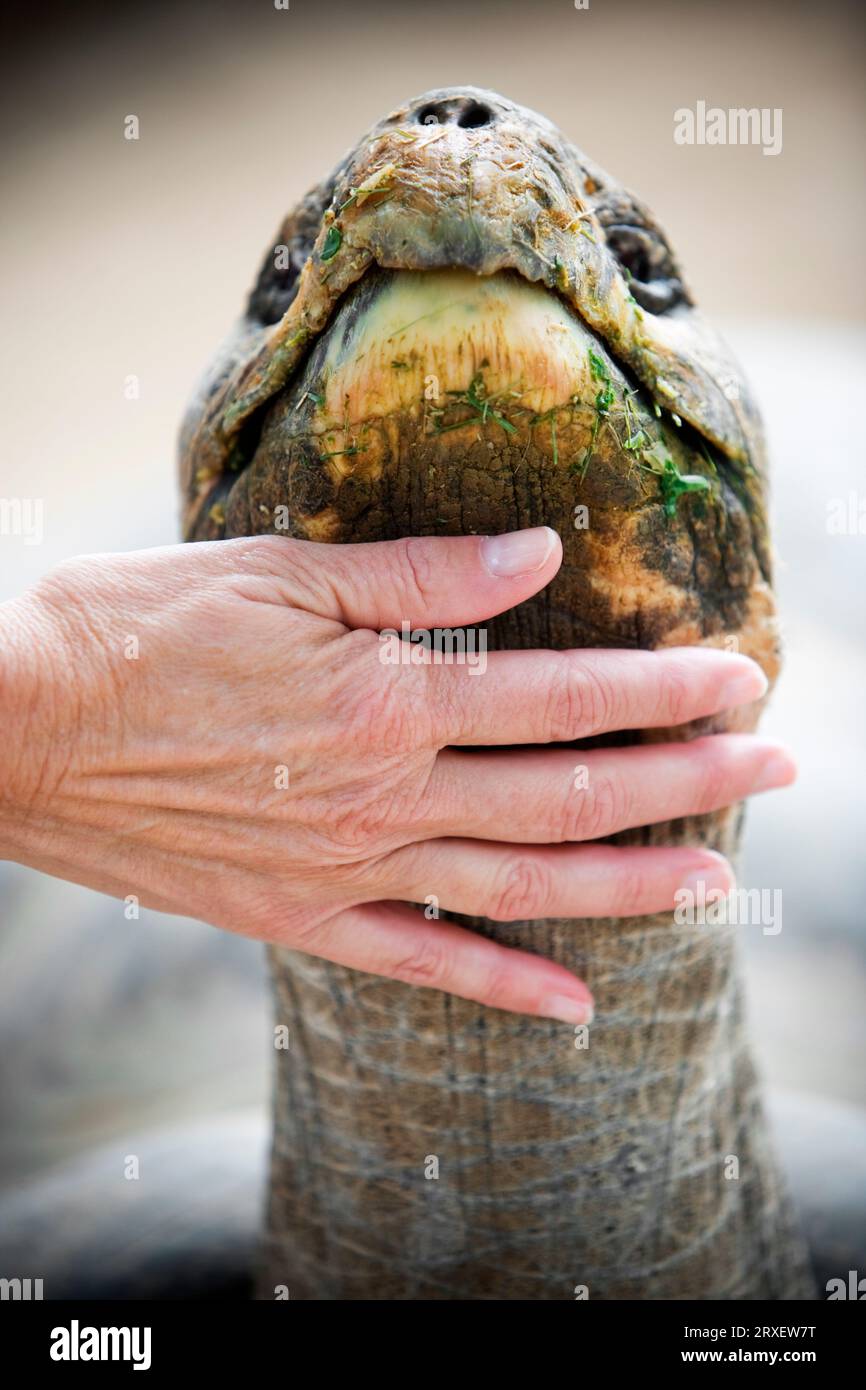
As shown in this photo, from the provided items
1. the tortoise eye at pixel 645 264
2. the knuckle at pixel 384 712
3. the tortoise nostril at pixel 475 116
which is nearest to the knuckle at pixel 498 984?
the knuckle at pixel 384 712

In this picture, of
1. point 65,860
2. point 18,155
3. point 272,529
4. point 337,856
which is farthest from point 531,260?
point 18,155

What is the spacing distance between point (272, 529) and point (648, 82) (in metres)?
10.3

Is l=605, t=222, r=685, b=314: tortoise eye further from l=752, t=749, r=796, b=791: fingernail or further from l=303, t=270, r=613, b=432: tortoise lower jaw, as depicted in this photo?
l=752, t=749, r=796, b=791: fingernail

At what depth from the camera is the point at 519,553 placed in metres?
1.38

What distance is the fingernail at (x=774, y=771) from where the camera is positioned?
166 centimetres

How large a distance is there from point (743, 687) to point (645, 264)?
0.53 metres

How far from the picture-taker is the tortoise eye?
5.08 feet

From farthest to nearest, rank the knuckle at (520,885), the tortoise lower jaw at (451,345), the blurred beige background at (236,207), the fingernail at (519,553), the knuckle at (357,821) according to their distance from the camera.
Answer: the blurred beige background at (236,207)
the knuckle at (520,885)
the knuckle at (357,821)
the fingernail at (519,553)
the tortoise lower jaw at (451,345)

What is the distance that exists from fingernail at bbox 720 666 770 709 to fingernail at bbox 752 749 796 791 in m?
0.11

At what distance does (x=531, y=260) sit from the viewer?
4.09 ft

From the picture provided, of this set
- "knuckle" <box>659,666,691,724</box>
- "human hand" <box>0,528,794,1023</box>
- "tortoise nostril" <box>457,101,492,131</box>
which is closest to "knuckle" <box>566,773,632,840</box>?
"human hand" <box>0,528,794,1023</box>

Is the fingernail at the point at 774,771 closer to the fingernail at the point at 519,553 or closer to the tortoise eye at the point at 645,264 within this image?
the fingernail at the point at 519,553

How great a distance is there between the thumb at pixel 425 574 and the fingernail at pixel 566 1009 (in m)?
0.53

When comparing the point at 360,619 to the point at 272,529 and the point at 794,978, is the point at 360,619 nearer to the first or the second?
the point at 272,529
